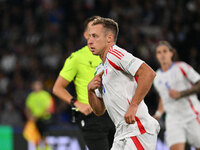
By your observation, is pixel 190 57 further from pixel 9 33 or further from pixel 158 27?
pixel 9 33

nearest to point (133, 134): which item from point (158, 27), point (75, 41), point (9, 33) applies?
point (158, 27)

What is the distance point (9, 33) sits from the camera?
582 inches

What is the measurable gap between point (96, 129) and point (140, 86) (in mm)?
1770

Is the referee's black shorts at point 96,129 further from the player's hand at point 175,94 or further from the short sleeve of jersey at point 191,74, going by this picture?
the short sleeve of jersey at point 191,74

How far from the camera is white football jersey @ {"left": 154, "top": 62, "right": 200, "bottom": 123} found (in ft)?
21.0

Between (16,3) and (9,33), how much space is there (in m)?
1.24

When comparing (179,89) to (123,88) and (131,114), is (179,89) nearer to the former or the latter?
(123,88)

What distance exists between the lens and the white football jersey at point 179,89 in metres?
6.41

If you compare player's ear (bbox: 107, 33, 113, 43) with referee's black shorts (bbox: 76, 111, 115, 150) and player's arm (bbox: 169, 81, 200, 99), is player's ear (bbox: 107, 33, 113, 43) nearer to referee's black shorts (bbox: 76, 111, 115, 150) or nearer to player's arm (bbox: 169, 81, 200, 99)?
referee's black shorts (bbox: 76, 111, 115, 150)

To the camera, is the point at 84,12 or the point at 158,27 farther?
the point at 84,12

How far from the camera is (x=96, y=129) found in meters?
5.36

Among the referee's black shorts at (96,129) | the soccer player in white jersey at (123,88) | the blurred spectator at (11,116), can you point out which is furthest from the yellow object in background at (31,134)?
the soccer player in white jersey at (123,88)

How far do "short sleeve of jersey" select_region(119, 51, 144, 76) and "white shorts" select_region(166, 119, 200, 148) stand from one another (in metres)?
2.85

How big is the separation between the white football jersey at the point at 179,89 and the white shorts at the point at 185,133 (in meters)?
0.09
